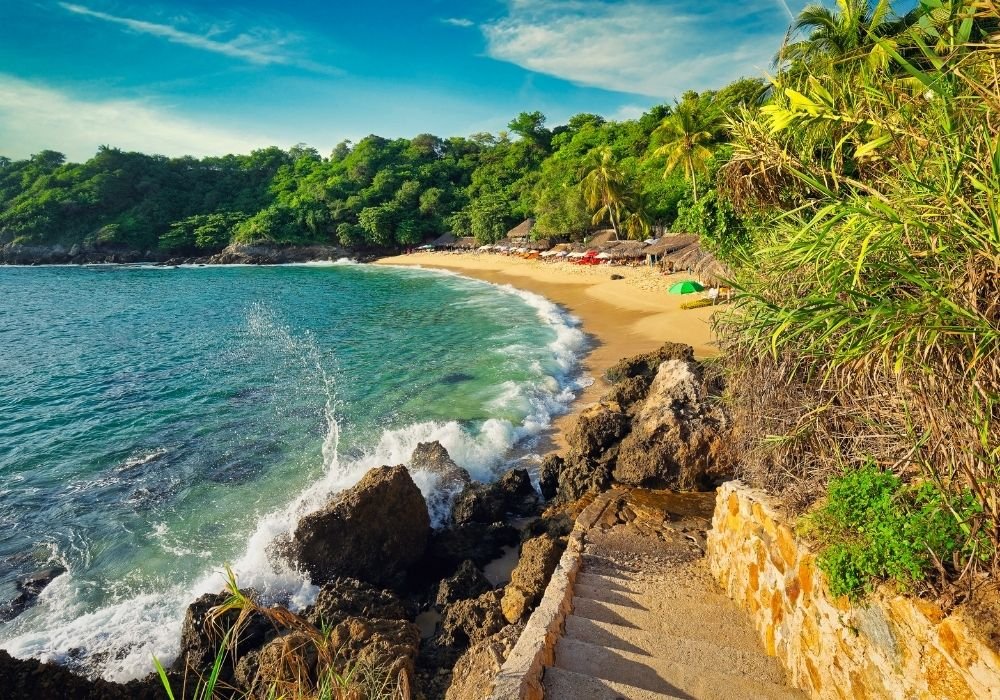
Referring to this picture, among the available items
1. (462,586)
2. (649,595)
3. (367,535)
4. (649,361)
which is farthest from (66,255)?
(649,595)

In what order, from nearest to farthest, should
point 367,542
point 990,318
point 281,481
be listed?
1. point 990,318
2. point 367,542
3. point 281,481

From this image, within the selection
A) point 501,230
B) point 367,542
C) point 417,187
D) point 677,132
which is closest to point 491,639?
point 367,542

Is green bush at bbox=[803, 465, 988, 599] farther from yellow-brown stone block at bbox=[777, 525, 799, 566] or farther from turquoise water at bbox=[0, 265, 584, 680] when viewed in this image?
turquoise water at bbox=[0, 265, 584, 680]

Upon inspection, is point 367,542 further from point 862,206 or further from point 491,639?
point 862,206

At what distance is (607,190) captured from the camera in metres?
41.9

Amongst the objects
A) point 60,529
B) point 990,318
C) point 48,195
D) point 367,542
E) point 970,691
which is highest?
point 48,195

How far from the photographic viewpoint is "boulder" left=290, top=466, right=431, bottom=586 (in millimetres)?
8125

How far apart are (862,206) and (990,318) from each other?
1.07m

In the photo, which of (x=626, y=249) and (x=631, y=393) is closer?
(x=631, y=393)

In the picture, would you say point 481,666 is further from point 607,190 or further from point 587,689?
point 607,190

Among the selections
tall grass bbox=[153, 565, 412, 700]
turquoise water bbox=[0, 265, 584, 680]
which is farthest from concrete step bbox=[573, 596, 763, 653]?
turquoise water bbox=[0, 265, 584, 680]

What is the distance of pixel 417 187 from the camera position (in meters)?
68.6

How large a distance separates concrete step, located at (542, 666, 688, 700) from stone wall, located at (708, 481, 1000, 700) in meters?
1.14

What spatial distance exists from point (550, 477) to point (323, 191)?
2790 inches
